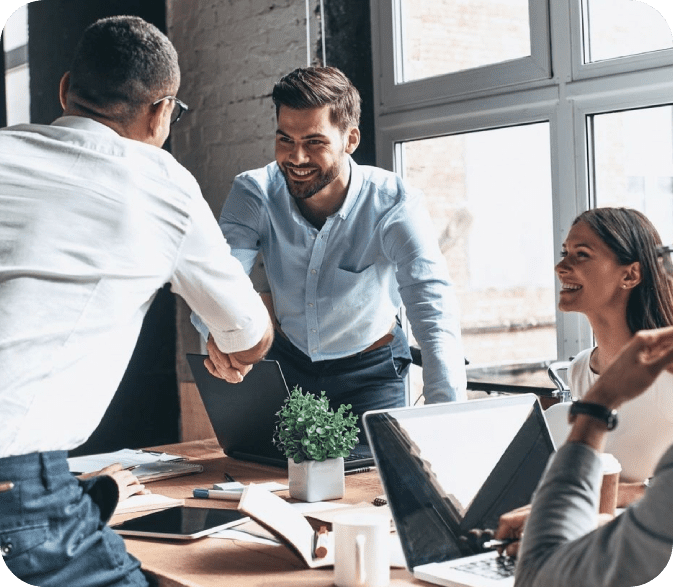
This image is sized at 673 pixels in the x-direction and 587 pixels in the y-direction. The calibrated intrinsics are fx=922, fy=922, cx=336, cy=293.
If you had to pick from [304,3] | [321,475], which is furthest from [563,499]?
[304,3]

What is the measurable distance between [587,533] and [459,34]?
117 inches

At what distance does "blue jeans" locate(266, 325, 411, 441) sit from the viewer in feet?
8.79

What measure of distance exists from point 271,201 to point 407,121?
1.08 metres

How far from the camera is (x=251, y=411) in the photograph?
7.49 ft

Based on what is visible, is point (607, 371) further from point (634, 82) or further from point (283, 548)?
point (634, 82)

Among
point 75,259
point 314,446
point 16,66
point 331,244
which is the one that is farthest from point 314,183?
point 16,66

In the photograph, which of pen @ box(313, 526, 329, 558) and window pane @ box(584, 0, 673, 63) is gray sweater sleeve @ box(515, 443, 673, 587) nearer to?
pen @ box(313, 526, 329, 558)

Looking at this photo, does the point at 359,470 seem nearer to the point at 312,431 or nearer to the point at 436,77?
the point at 312,431

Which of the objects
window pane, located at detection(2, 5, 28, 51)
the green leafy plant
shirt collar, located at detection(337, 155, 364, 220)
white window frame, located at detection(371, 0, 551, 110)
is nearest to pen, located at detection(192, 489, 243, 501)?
the green leafy plant

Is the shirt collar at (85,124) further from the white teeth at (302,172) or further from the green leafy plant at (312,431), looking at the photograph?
the white teeth at (302,172)

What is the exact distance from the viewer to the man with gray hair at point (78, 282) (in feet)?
4.45

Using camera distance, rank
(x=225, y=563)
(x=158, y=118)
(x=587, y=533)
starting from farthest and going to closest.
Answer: (x=158, y=118) → (x=225, y=563) → (x=587, y=533)

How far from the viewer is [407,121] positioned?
3.70 m

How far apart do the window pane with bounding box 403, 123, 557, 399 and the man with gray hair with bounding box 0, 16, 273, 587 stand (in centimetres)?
198
